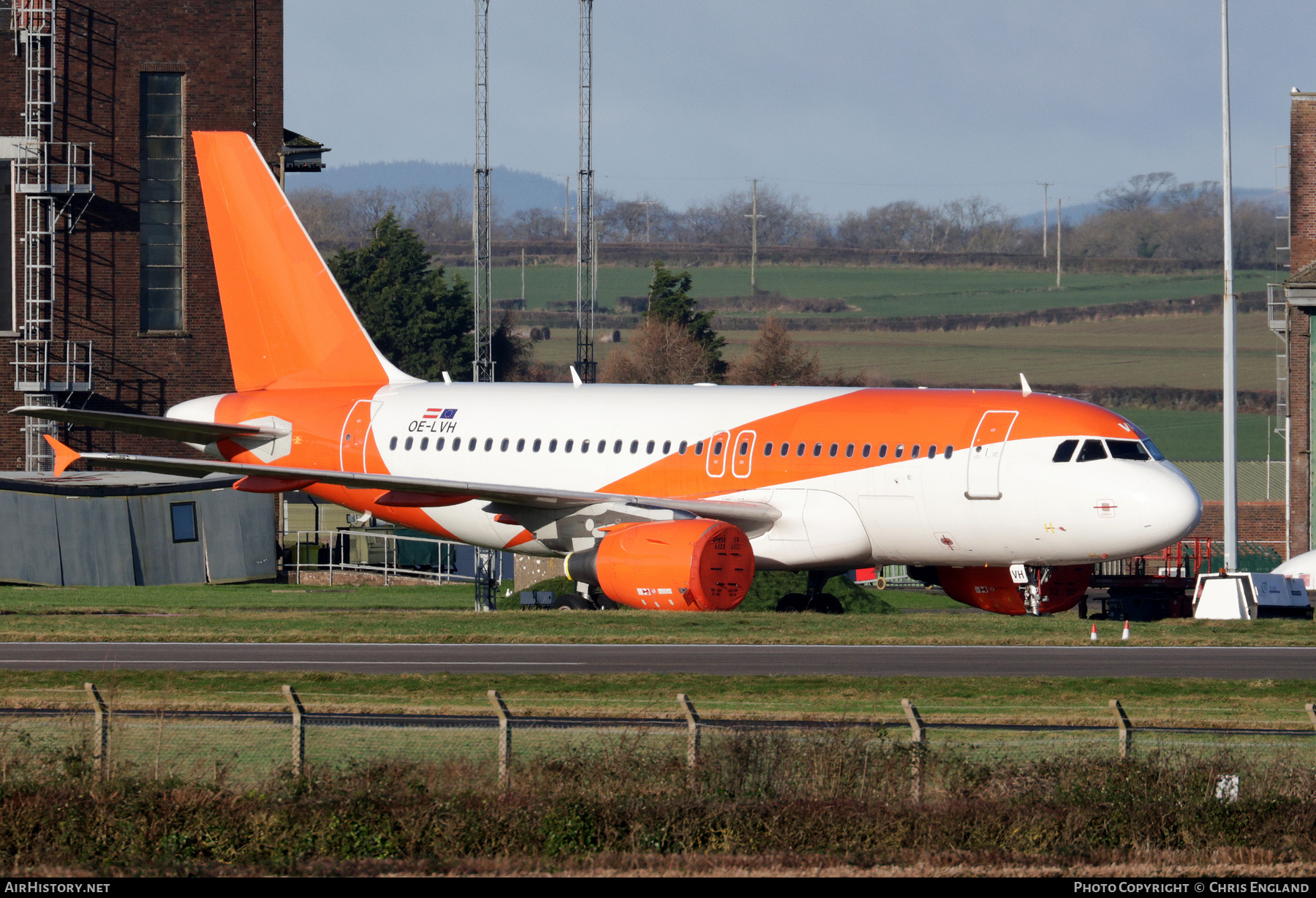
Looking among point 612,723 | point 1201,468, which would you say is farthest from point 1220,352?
point 612,723

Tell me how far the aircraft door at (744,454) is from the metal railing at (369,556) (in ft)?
63.7

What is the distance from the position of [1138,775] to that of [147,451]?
4736cm

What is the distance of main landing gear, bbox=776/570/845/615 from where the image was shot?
35094mm

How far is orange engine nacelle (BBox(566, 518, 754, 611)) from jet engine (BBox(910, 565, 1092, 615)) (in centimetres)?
486

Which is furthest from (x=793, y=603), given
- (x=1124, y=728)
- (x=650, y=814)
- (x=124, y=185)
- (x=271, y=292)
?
Result: (x=124, y=185)

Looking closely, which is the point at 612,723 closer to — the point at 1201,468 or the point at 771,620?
the point at 771,620

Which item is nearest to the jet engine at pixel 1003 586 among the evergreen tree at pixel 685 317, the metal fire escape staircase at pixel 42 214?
the metal fire escape staircase at pixel 42 214

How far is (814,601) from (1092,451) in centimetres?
766

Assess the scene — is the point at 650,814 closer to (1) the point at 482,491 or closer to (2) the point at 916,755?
(2) the point at 916,755

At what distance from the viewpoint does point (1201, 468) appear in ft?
294

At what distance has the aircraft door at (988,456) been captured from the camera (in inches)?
1185

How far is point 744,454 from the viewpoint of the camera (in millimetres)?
32438

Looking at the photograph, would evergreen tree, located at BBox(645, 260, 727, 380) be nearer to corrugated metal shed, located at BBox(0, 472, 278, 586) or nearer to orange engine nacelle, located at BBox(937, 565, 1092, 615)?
corrugated metal shed, located at BBox(0, 472, 278, 586)

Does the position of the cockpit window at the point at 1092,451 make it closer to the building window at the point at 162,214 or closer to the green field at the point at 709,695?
the green field at the point at 709,695
